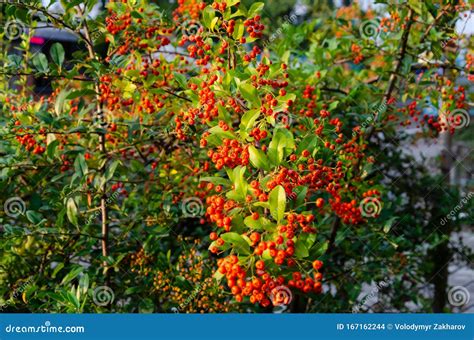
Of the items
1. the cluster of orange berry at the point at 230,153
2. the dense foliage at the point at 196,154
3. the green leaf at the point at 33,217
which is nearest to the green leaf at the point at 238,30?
the dense foliage at the point at 196,154

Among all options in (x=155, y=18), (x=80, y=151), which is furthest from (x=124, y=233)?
(x=155, y=18)

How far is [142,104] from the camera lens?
8.50 ft

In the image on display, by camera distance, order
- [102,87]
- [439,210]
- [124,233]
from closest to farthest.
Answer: [102,87], [124,233], [439,210]

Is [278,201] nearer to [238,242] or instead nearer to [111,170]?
[238,242]

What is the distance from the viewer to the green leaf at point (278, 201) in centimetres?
165

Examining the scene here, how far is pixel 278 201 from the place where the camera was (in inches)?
65.2

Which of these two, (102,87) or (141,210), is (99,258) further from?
(102,87)

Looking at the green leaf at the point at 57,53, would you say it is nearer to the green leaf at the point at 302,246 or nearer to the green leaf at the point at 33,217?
the green leaf at the point at 33,217

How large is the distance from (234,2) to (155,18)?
31.8 inches

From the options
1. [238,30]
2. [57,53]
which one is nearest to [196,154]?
[57,53]

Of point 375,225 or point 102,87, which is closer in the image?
point 102,87

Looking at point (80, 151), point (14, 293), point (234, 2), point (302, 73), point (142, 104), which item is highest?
point (234, 2)

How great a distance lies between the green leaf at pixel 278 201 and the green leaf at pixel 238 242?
0.41 ft

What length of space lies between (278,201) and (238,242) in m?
0.17
